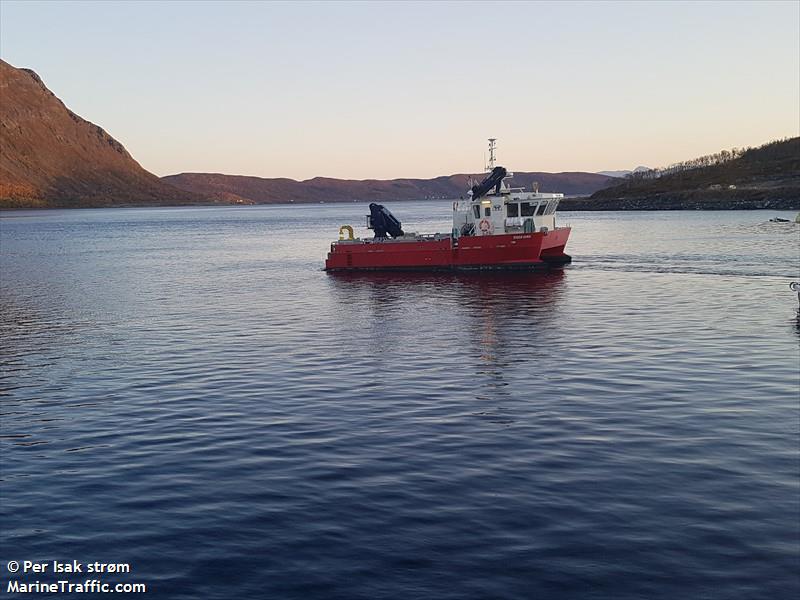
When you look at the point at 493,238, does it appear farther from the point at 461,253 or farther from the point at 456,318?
the point at 456,318

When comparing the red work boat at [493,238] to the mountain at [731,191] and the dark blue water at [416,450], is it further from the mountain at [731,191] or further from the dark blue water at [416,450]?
the mountain at [731,191]

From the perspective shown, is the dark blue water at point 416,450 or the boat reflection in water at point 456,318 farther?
the boat reflection in water at point 456,318

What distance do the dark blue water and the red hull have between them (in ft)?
53.4

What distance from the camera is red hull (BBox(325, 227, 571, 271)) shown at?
5581 cm

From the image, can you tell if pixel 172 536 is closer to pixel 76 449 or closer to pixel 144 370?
pixel 76 449

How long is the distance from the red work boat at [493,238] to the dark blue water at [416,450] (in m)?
16.5

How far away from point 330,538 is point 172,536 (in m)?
2.67

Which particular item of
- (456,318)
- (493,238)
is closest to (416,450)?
(456,318)

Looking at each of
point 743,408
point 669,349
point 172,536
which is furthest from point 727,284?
point 172,536

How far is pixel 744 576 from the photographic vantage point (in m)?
11.0

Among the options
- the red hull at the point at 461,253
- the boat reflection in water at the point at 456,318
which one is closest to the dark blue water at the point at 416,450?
the boat reflection in water at the point at 456,318

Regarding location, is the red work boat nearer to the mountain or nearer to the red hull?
the red hull

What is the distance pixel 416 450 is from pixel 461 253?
40.7m

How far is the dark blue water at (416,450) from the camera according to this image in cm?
1158
